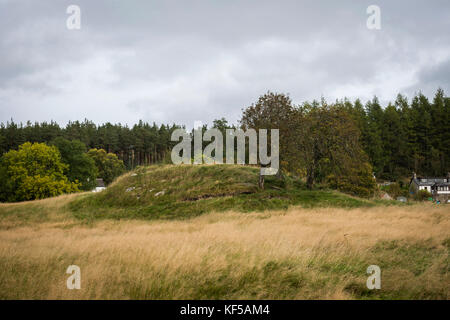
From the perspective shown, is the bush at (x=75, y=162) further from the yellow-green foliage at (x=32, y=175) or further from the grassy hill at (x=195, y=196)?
the grassy hill at (x=195, y=196)

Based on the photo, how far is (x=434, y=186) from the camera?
62781 mm

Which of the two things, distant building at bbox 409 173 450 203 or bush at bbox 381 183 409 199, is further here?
distant building at bbox 409 173 450 203

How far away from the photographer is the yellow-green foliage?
40.9 meters

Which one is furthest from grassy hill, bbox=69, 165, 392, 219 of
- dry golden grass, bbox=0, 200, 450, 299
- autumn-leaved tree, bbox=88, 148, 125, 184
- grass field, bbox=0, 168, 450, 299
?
autumn-leaved tree, bbox=88, 148, 125, 184

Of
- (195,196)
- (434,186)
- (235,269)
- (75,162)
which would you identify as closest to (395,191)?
(434,186)

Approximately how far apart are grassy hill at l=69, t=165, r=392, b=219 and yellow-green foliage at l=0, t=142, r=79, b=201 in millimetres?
19635

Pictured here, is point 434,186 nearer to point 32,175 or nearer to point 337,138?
point 337,138

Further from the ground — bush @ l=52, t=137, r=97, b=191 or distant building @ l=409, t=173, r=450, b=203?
bush @ l=52, t=137, r=97, b=191

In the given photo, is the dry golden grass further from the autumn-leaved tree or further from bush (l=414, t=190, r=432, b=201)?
the autumn-leaved tree

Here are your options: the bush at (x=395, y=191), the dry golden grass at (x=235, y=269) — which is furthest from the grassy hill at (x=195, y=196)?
the bush at (x=395, y=191)

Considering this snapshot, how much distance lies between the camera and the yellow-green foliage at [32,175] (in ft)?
134

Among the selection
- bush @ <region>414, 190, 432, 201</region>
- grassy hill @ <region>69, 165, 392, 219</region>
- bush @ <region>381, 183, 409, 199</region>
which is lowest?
bush @ <region>414, 190, 432, 201</region>

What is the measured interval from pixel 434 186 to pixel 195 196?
215 ft

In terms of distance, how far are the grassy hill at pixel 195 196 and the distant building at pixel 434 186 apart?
52796 mm
